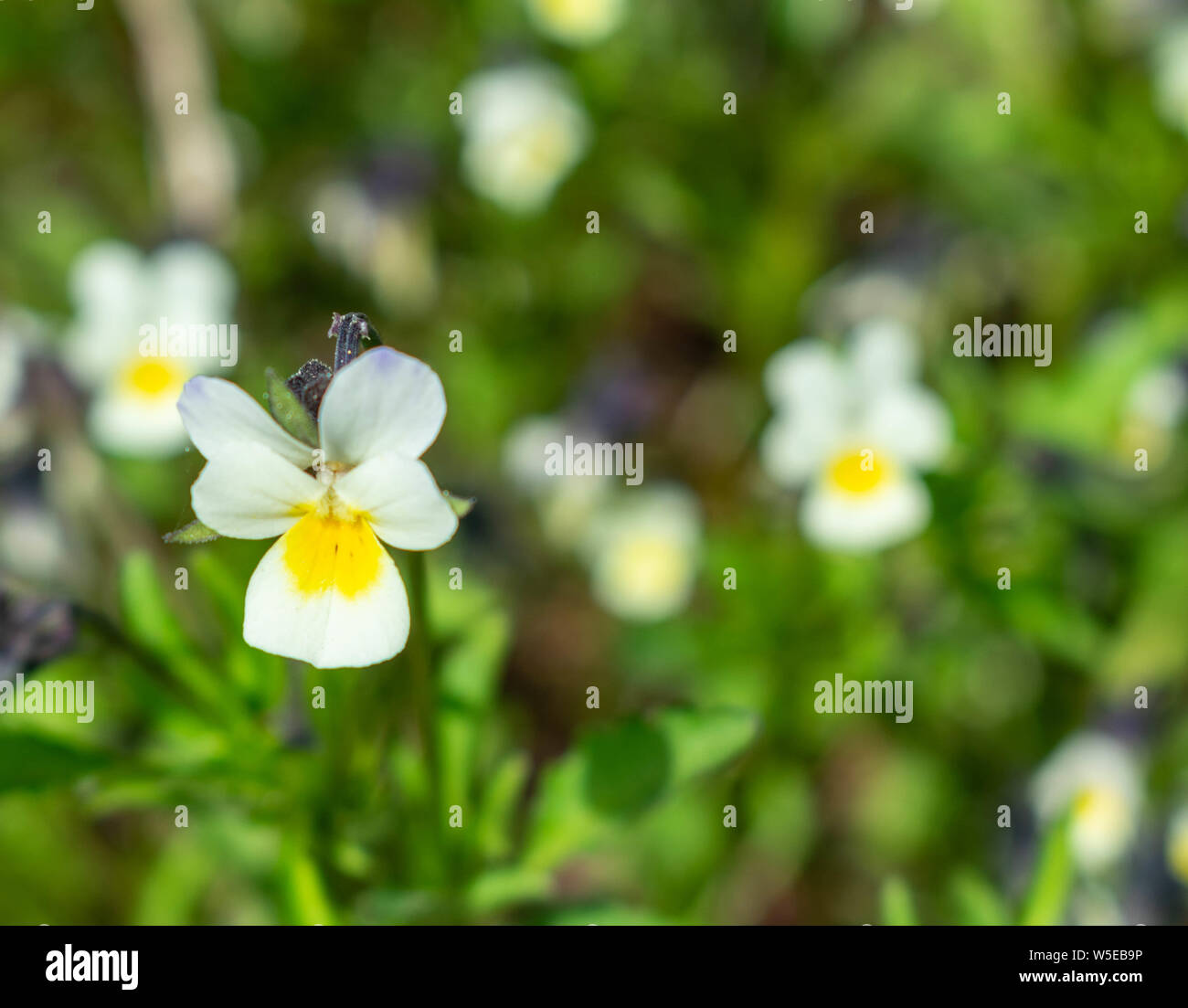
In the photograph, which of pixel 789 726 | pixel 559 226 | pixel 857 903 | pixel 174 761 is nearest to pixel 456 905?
pixel 174 761

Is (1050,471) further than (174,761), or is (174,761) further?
(1050,471)

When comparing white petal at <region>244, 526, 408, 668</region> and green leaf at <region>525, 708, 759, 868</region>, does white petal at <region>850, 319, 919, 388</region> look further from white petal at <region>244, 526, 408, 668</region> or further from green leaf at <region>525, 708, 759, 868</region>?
white petal at <region>244, 526, 408, 668</region>

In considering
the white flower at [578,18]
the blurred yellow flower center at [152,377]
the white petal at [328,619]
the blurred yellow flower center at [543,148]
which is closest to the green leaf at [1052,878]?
the white petal at [328,619]

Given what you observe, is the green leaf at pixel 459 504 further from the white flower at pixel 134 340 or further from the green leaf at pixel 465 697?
the white flower at pixel 134 340

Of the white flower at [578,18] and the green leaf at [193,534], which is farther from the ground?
the white flower at [578,18]

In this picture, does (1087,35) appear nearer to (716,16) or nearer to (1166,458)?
(716,16)

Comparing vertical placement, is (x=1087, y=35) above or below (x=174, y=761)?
above
